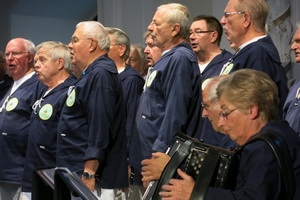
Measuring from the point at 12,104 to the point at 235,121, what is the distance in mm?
3227

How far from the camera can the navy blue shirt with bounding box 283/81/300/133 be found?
4102 mm

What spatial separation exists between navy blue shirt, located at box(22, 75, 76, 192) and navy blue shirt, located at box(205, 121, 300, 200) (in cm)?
250

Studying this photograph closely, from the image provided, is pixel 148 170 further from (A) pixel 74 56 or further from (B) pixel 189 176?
(A) pixel 74 56

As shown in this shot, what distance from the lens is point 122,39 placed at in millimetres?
5816

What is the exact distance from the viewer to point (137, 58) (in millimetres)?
6906

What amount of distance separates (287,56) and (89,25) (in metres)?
1.83

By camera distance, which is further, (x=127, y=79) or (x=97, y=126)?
(x=127, y=79)

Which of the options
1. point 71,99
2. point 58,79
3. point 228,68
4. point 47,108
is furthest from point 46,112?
point 228,68

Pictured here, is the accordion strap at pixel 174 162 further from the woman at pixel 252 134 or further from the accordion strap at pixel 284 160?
the accordion strap at pixel 284 160

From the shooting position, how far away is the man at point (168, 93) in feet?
13.7

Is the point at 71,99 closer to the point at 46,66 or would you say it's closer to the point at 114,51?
the point at 46,66

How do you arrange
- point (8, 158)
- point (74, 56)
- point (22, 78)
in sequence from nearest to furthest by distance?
point (74, 56) → point (8, 158) → point (22, 78)

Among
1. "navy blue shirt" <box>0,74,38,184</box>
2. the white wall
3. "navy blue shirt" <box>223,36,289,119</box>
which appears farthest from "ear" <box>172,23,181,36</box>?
the white wall

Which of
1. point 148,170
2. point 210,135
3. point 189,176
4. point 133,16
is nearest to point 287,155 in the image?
point 189,176
